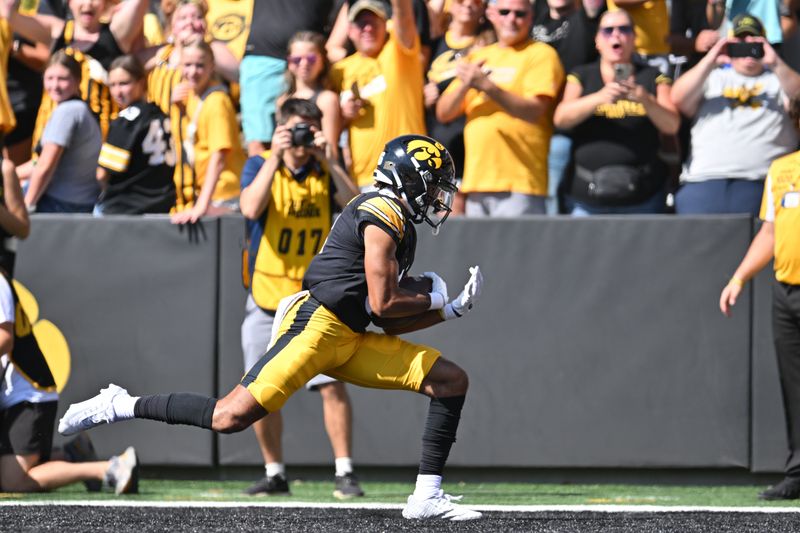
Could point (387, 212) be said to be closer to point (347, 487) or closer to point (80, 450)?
point (347, 487)

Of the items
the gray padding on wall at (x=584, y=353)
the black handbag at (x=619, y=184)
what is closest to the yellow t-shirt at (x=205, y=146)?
the gray padding on wall at (x=584, y=353)

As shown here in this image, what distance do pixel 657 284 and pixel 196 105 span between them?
3.15 m

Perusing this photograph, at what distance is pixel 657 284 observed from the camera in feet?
25.9

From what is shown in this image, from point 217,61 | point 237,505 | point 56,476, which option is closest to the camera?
point 237,505

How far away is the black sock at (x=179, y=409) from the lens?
556cm

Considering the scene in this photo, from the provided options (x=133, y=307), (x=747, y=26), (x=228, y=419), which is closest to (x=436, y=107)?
(x=747, y=26)

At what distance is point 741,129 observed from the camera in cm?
793

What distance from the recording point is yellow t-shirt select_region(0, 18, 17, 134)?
867 centimetres

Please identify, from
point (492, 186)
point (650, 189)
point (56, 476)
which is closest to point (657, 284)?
point (650, 189)

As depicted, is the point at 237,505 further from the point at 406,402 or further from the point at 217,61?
the point at 217,61

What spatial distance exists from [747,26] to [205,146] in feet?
11.4

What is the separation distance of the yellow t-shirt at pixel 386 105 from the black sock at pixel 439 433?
2792 millimetres

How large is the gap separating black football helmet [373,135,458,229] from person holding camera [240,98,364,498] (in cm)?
152

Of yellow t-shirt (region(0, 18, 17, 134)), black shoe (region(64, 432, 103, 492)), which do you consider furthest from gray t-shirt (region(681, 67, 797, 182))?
yellow t-shirt (region(0, 18, 17, 134))
